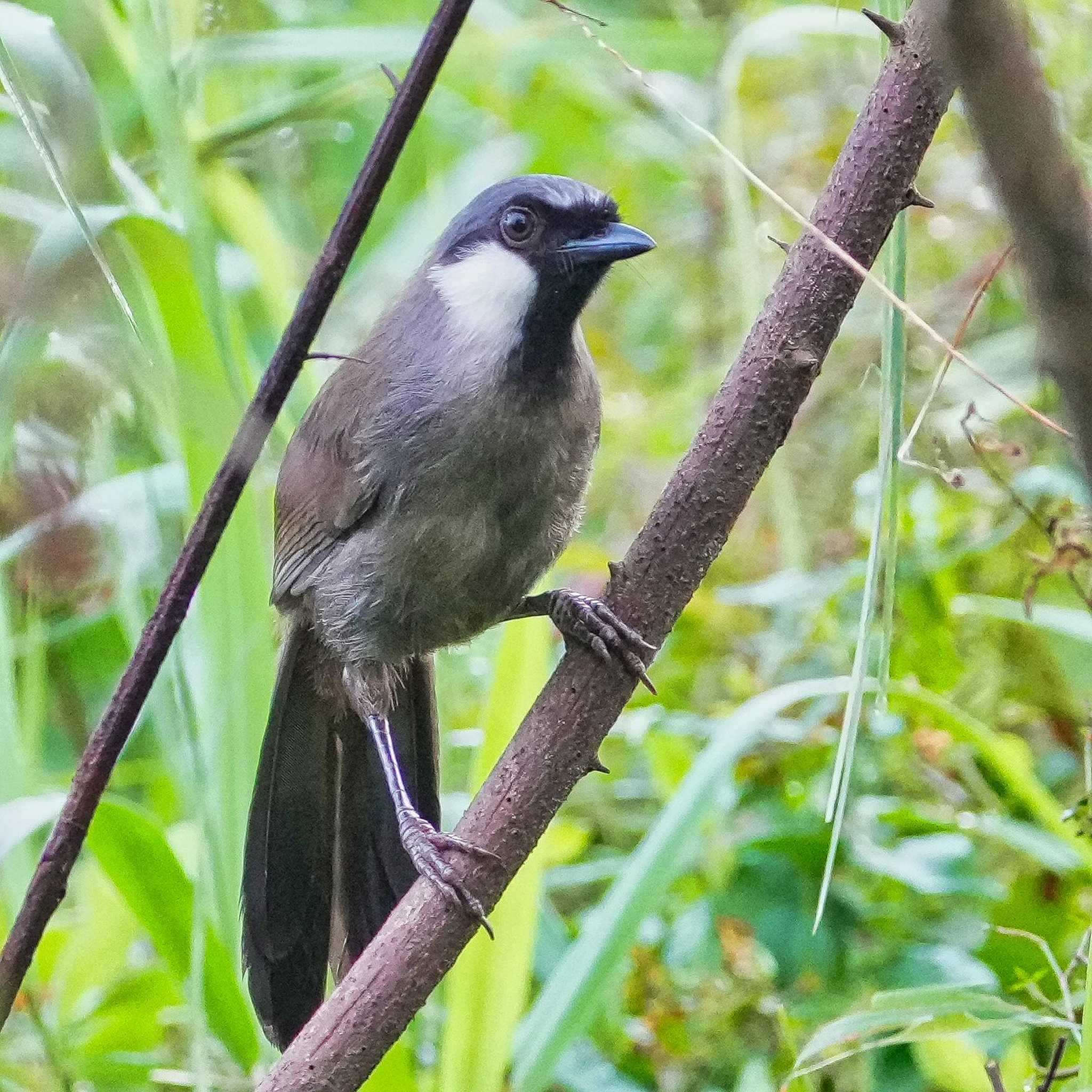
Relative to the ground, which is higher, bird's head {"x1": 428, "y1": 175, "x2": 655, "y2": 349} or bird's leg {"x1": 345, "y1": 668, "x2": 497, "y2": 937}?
bird's head {"x1": 428, "y1": 175, "x2": 655, "y2": 349}

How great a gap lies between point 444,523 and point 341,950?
0.67 meters

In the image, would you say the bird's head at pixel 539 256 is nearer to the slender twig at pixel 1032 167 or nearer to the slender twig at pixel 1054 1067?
the slender twig at pixel 1054 1067

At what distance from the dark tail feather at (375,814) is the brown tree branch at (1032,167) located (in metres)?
1.76

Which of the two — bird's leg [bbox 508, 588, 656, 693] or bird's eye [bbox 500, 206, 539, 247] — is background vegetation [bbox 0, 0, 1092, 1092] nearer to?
bird's leg [bbox 508, 588, 656, 693]

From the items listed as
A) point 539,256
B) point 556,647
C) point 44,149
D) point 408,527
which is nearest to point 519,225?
point 539,256

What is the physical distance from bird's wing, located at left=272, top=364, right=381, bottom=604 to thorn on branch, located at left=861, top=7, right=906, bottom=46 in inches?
38.8

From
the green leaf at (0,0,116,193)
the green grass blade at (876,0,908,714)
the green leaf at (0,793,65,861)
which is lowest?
the green leaf at (0,793,65,861)

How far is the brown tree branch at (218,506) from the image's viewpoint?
1.13 metres

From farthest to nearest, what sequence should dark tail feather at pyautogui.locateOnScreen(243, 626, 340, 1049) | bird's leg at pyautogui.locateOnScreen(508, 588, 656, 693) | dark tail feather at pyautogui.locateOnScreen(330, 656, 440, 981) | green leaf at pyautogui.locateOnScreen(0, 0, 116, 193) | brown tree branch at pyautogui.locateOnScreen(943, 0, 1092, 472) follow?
1. dark tail feather at pyautogui.locateOnScreen(330, 656, 440, 981)
2. dark tail feather at pyautogui.locateOnScreen(243, 626, 340, 1049)
3. bird's leg at pyautogui.locateOnScreen(508, 588, 656, 693)
4. green leaf at pyautogui.locateOnScreen(0, 0, 116, 193)
5. brown tree branch at pyautogui.locateOnScreen(943, 0, 1092, 472)

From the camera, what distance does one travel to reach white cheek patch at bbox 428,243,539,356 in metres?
1.90

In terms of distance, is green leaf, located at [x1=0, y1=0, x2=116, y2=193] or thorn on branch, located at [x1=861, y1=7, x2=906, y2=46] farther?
green leaf, located at [x1=0, y1=0, x2=116, y2=193]

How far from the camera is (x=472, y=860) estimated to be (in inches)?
57.3

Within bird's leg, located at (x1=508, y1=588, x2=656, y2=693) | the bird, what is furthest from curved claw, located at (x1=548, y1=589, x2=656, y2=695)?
the bird

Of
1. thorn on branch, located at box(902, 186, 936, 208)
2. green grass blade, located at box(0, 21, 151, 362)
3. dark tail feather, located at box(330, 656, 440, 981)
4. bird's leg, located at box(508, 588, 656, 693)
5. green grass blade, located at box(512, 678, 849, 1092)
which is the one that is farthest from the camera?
dark tail feather, located at box(330, 656, 440, 981)
